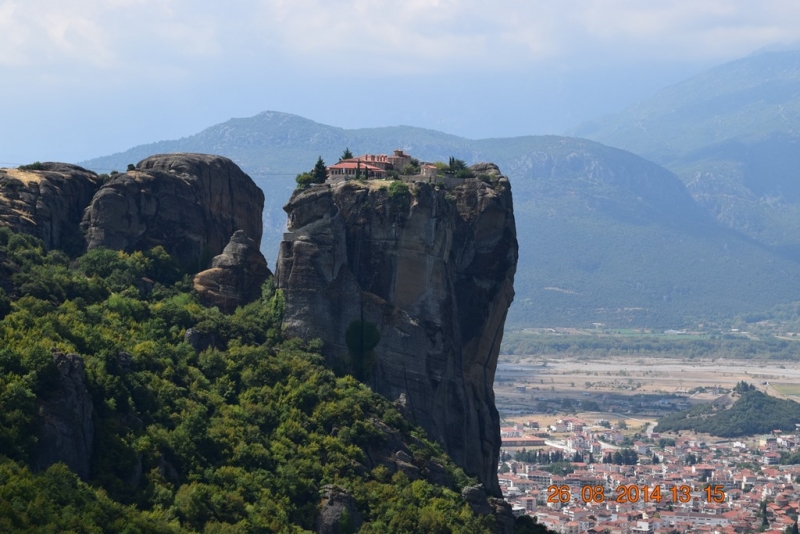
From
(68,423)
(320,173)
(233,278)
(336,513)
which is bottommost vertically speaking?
(336,513)

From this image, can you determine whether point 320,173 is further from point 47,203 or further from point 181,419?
point 181,419

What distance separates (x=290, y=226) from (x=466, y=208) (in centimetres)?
833

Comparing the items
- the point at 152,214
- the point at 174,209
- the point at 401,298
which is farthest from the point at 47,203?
the point at 401,298

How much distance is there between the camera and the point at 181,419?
5797 cm

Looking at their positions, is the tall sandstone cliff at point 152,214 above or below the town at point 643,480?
above

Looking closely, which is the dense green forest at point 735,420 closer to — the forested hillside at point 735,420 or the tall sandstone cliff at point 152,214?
the forested hillside at point 735,420

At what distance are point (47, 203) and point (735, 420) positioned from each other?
440 feet

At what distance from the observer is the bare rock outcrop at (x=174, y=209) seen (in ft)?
234

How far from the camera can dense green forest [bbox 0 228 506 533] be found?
5047 centimetres

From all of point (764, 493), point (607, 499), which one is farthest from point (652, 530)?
point (764, 493)

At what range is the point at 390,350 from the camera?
222 feet

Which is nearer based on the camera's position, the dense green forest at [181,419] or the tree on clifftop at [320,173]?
the dense green forest at [181,419]

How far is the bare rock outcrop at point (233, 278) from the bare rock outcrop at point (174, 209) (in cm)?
249
